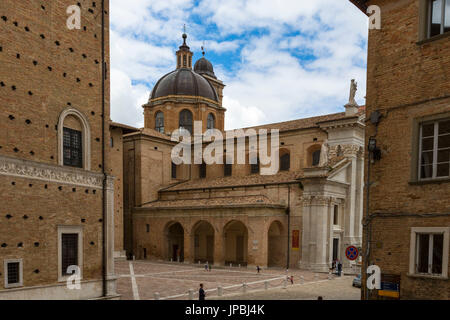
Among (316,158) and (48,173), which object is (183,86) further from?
(48,173)

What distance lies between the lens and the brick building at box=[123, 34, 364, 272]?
28250 mm

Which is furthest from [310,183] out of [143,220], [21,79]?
[21,79]

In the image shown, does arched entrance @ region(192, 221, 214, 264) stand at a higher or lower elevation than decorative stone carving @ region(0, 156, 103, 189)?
lower

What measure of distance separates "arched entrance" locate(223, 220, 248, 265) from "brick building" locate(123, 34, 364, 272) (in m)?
0.08

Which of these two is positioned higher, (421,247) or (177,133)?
(177,133)

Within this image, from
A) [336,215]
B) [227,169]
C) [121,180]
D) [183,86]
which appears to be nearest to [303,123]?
[336,215]

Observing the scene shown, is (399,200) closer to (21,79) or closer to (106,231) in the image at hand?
(106,231)

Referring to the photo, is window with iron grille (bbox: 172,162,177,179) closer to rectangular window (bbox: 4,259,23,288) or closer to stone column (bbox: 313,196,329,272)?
stone column (bbox: 313,196,329,272)

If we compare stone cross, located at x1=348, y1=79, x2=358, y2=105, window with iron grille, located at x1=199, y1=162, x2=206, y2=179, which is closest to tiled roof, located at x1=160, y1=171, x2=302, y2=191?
window with iron grille, located at x1=199, y1=162, x2=206, y2=179

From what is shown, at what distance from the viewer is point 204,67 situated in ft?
198

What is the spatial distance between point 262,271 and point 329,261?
5058mm

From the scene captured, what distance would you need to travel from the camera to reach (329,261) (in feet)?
92.1

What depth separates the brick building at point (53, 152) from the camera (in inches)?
472

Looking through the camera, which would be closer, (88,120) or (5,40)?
(5,40)
